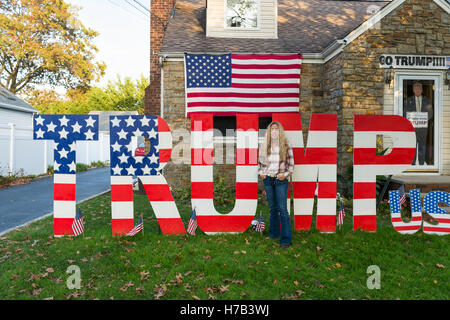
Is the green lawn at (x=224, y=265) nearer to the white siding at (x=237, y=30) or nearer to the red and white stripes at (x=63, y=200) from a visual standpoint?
the red and white stripes at (x=63, y=200)

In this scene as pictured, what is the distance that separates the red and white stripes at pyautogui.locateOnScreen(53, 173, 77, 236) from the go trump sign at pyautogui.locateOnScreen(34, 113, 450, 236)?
14 mm

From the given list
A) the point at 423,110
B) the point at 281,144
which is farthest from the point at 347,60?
the point at 281,144

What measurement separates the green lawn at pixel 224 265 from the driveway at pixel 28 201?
5.42ft

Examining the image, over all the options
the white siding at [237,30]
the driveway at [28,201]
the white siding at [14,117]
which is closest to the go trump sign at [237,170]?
the driveway at [28,201]

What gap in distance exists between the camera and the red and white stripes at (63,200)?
5227 millimetres

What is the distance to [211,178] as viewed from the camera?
5340 millimetres

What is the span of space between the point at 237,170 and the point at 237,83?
4.73 metres

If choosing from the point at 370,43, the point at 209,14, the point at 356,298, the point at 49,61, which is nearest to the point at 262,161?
the point at 356,298

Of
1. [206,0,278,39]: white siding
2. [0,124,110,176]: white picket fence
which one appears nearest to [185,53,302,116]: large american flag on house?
[206,0,278,39]: white siding

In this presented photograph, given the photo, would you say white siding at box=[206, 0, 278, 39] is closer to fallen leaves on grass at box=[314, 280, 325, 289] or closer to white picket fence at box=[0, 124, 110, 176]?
white picket fence at box=[0, 124, 110, 176]

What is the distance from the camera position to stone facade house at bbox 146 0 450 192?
8.08 m

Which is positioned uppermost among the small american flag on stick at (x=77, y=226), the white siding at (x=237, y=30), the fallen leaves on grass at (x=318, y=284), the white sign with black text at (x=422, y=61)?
the white siding at (x=237, y=30)

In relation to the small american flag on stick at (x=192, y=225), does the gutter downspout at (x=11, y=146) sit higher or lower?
higher

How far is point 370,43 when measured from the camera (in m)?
8.12
